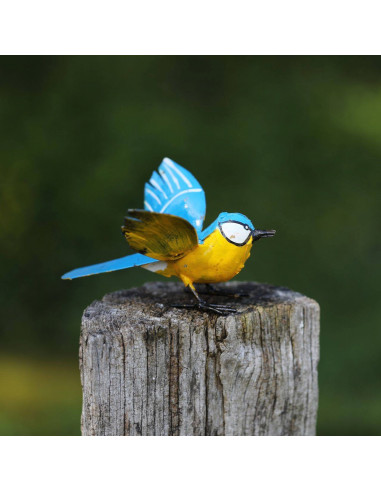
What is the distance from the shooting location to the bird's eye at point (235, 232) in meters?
2.29

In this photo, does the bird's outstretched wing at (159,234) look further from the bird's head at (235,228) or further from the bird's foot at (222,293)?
the bird's foot at (222,293)

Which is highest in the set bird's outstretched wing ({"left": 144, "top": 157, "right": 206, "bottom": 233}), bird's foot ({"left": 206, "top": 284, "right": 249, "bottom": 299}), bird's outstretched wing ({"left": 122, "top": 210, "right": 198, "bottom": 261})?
bird's outstretched wing ({"left": 144, "top": 157, "right": 206, "bottom": 233})

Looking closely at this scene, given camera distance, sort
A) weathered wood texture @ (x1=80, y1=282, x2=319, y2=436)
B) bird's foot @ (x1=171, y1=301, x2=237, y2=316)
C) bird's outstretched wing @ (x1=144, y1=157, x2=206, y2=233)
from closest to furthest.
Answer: weathered wood texture @ (x1=80, y1=282, x2=319, y2=436) < bird's foot @ (x1=171, y1=301, x2=237, y2=316) < bird's outstretched wing @ (x1=144, y1=157, x2=206, y2=233)

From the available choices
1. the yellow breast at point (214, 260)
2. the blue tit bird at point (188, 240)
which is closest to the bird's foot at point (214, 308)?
the blue tit bird at point (188, 240)

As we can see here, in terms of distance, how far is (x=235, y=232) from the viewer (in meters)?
2.29

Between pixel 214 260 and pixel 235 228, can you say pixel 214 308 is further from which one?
pixel 235 228

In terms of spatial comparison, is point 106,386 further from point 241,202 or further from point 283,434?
point 241,202

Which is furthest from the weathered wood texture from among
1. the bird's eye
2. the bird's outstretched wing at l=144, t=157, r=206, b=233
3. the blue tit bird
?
the bird's outstretched wing at l=144, t=157, r=206, b=233

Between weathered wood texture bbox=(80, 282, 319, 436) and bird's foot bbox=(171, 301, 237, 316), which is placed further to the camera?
bird's foot bbox=(171, 301, 237, 316)

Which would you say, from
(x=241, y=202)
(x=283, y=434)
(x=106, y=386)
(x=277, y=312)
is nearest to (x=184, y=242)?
(x=277, y=312)

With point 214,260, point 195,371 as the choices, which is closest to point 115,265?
point 214,260

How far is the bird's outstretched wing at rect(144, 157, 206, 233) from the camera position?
95.0 inches

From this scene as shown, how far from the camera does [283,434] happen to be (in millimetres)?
2281

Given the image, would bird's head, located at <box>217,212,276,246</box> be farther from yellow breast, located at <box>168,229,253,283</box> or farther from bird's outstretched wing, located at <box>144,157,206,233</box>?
bird's outstretched wing, located at <box>144,157,206,233</box>
